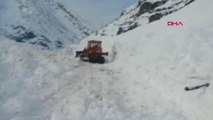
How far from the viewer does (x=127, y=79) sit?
80.5 feet

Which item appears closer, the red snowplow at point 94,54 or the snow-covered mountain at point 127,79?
the snow-covered mountain at point 127,79

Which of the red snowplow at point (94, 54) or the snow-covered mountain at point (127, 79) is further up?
the red snowplow at point (94, 54)

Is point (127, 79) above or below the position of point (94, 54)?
below

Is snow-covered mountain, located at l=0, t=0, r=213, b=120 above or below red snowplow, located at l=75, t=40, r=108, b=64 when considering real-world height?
below

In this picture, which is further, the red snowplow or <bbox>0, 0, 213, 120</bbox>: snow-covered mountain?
the red snowplow

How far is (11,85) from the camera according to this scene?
25.7 meters

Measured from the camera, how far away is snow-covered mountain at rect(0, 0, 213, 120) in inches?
839

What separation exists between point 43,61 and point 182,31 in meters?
8.32

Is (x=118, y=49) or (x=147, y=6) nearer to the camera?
(x=118, y=49)

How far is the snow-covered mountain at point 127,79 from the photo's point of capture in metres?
21.3

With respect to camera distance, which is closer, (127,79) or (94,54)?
(127,79)

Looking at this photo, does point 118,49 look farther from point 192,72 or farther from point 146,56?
point 192,72

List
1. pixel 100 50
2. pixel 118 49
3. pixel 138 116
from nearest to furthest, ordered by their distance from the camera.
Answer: pixel 138 116 → pixel 118 49 → pixel 100 50

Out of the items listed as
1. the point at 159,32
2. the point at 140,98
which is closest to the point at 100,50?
the point at 159,32
